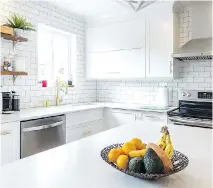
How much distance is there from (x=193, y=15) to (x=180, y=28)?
0.87 feet

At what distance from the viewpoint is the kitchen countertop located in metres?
0.83

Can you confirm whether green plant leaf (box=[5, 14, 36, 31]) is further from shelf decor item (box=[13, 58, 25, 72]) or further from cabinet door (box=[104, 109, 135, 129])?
cabinet door (box=[104, 109, 135, 129])

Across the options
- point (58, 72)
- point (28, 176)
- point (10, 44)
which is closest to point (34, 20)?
point (10, 44)

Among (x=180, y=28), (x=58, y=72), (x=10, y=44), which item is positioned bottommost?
(x=58, y=72)

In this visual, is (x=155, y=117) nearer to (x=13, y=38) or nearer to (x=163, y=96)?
(x=163, y=96)

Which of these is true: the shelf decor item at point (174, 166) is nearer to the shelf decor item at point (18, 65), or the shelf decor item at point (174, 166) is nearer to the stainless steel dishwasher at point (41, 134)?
the stainless steel dishwasher at point (41, 134)

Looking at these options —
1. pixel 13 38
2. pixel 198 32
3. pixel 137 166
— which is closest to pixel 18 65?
pixel 13 38

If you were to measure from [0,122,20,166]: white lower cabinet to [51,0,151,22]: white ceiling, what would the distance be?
1970 mm

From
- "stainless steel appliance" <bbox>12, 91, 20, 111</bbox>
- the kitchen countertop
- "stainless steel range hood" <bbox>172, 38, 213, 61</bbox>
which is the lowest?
Answer: the kitchen countertop

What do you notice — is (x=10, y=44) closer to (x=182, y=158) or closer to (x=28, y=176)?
(x=28, y=176)

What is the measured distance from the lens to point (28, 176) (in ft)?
2.94

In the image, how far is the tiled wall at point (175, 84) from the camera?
3.43 metres

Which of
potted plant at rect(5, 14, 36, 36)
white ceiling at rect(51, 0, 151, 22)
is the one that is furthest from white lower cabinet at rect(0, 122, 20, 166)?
white ceiling at rect(51, 0, 151, 22)

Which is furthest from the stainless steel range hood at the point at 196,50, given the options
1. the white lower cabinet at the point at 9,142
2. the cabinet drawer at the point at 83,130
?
the white lower cabinet at the point at 9,142
